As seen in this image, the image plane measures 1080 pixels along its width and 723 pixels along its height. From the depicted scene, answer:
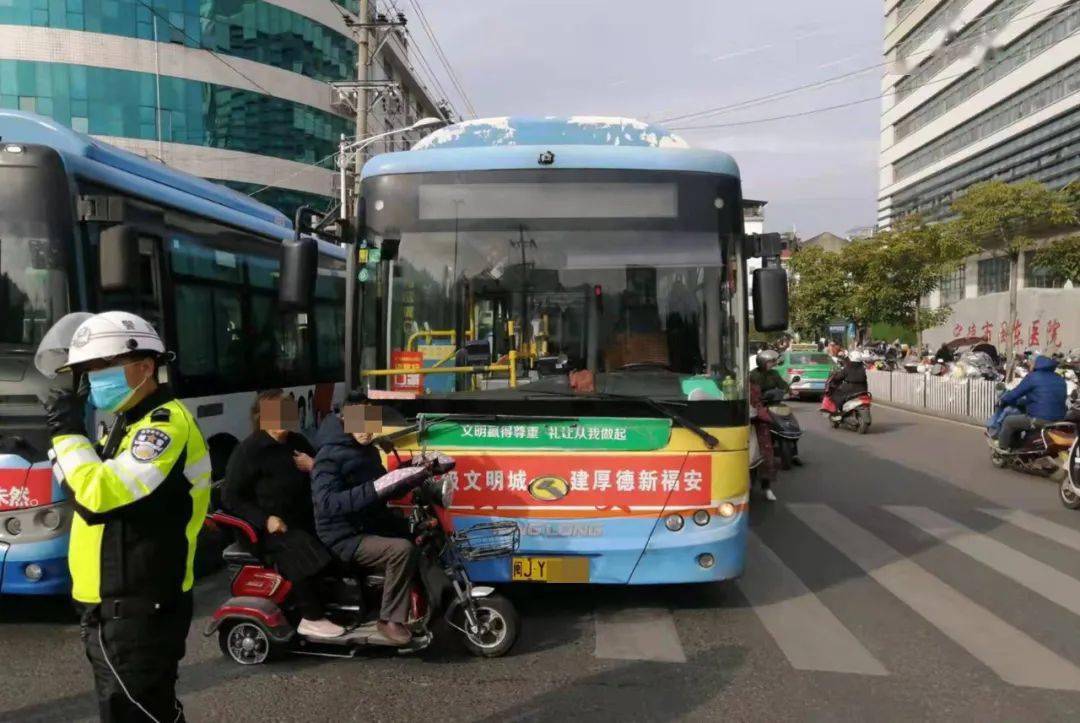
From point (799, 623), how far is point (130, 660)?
4.12 m

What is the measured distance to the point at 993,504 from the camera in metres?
9.90

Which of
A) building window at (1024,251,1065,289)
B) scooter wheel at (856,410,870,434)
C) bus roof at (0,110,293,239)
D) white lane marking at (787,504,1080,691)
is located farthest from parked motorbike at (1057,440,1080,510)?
building window at (1024,251,1065,289)

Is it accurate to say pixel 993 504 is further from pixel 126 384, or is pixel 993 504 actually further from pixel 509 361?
pixel 126 384

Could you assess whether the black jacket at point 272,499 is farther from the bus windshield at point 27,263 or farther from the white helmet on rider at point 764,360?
the white helmet on rider at point 764,360

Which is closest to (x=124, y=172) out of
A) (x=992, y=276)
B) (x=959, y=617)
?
(x=959, y=617)

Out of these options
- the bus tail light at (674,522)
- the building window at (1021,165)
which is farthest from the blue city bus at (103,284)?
the building window at (1021,165)

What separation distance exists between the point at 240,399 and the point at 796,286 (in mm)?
40334

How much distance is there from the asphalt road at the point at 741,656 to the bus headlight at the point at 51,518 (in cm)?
68

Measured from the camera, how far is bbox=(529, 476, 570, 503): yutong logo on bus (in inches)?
216

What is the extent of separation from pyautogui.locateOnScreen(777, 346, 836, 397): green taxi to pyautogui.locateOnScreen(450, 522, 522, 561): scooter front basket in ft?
71.0

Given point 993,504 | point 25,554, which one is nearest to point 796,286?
point 993,504

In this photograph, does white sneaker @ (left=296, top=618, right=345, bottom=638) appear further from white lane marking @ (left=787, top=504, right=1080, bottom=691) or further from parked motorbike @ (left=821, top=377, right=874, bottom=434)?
parked motorbike @ (left=821, top=377, right=874, bottom=434)

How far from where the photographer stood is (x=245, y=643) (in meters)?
4.84

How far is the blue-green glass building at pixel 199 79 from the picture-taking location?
30547mm
